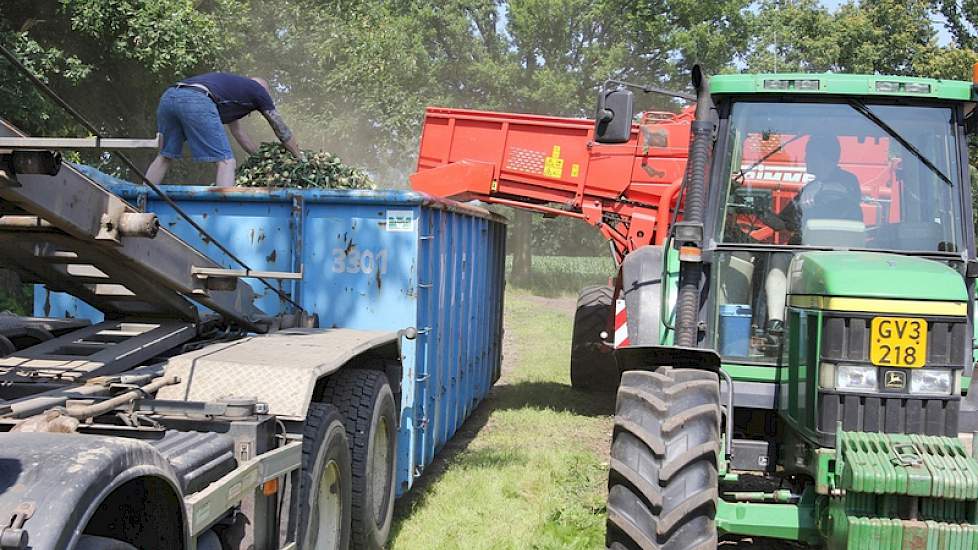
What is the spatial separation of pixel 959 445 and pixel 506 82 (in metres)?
31.7

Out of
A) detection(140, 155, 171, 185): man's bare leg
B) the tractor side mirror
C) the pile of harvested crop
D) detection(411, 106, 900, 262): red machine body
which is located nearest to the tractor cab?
the tractor side mirror

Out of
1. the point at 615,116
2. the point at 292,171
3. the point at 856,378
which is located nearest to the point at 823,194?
the point at 615,116

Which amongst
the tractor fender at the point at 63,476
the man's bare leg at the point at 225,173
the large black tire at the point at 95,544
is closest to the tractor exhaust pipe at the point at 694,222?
the tractor fender at the point at 63,476

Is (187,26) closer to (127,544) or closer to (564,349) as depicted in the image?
(564,349)

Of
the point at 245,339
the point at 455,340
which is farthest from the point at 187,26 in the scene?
the point at 245,339

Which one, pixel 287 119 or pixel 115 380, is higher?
pixel 287 119

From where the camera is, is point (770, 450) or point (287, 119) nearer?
point (770, 450)

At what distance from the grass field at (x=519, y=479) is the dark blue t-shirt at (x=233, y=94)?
3.04 meters

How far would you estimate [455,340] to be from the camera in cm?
798

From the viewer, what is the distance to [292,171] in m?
7.16

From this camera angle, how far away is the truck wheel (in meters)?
4.41

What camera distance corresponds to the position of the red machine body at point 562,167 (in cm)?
1022

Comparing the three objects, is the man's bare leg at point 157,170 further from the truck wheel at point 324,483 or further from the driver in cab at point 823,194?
the driver in cab at point 823,194

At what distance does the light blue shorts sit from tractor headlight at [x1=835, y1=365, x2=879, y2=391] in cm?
442
